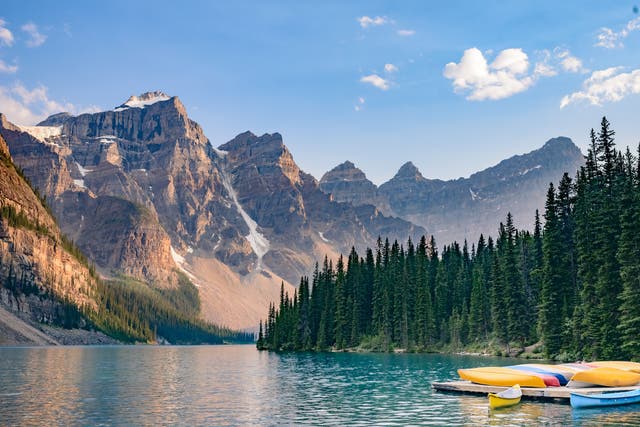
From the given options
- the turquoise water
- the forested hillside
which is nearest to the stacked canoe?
the turquoise water

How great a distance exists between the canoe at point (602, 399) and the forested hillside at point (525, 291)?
2137 centimetres

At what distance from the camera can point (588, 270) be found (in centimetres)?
8112

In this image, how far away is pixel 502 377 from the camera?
180 ft

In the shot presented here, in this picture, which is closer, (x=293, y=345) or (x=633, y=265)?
(x=633, y=265)

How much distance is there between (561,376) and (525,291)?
7018 cm

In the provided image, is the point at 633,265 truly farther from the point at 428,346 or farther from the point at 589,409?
the point at 428,346

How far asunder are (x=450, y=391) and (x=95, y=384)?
113 feet

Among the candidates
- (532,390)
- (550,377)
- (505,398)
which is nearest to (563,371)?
(550,377)

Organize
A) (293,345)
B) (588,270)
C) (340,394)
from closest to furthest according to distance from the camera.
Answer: (340,394) → (588,270) → (293,345)

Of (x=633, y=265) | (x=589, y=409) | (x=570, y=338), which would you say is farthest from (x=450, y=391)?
(x=570, y=338)

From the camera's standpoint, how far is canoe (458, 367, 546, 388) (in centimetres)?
5281

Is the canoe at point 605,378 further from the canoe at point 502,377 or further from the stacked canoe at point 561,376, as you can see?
the canoe at point 502,377

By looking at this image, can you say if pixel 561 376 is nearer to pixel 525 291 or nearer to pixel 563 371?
pixel 563 371

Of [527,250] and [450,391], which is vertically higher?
[527,250]
